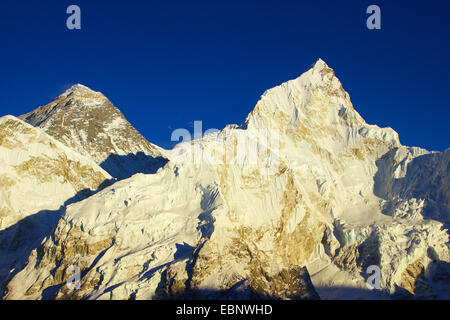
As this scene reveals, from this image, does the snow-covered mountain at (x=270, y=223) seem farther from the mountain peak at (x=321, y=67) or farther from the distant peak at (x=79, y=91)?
the distant peak at (x=79, y=91)

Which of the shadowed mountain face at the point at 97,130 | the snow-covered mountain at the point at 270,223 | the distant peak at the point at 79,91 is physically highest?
the distant peak at the point at 79,91

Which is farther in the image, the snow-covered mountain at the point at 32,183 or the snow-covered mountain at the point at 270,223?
the snow-covered mountain at the point at 32,183

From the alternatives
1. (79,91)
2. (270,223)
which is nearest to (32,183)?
(270,223)

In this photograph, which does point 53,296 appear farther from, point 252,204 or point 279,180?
point 279,180

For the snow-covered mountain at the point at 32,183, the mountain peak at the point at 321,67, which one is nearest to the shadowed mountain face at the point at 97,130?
the snow-covered mountain at the point at 32,183

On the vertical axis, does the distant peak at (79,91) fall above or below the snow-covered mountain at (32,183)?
above

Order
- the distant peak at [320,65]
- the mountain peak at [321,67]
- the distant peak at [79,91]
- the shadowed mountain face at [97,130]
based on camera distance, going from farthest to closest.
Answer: the distant peak at [79,91] → the shadowed mountain face at [97,130] → the distant peak at [320,65] → the mountain peak at [321,67]
